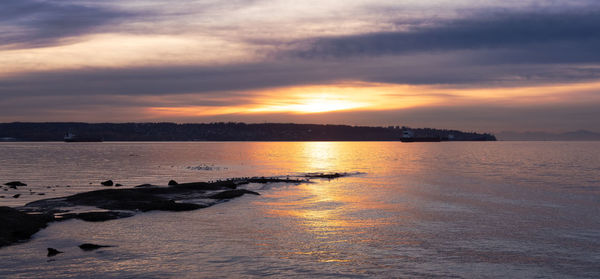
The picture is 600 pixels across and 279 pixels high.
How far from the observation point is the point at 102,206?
34625 millimetres

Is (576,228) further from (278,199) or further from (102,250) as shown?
(102,250)

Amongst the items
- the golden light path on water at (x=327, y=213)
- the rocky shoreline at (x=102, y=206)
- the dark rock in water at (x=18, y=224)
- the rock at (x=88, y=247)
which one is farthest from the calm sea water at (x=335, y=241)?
the rocky shoreline at (x=102, y=206)

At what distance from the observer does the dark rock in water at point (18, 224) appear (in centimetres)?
2411

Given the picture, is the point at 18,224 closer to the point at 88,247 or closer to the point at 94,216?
the point at 94,216

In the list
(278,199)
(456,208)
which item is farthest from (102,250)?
(456,208)

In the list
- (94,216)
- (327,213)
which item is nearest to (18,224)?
(94,216)

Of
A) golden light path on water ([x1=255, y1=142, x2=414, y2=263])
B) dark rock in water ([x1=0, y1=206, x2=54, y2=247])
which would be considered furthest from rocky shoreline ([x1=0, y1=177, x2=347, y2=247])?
golden light path on water ([x1=255, y1=142, x2=414, y2=263])

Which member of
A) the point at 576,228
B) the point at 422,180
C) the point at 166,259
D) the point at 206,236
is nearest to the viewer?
the point at 166,259

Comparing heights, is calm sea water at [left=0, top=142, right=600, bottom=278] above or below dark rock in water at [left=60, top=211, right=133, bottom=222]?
below

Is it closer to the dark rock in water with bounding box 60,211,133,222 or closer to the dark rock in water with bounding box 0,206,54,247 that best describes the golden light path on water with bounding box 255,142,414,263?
the dark rock in water with bounding box 60,211,133,222

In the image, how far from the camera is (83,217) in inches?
1169

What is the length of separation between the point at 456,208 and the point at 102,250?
26.2m

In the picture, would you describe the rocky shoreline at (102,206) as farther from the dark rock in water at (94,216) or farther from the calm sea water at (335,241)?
the calm sea water at (335,241)

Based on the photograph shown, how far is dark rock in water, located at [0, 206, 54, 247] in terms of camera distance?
949 inches
